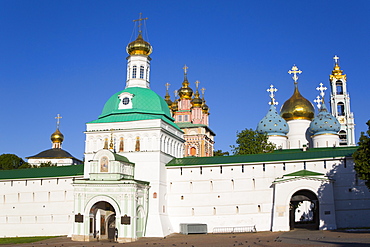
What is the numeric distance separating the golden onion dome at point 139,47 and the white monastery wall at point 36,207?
11185 mm

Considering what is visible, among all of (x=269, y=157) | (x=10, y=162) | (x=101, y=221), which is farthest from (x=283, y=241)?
(x=10, y=162)

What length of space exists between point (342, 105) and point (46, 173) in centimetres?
3772

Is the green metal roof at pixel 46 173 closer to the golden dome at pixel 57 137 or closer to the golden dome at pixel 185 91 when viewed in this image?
the golden dome at pixel 185 91

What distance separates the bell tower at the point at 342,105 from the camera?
181ft

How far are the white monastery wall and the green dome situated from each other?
571cm

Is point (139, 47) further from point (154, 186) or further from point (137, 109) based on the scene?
point (154, 186)

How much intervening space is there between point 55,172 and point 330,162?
1997 centimetres

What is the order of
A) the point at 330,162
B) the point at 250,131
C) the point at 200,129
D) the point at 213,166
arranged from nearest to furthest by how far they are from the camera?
the point at 330,162 < the point at 213,166 < the point at 250,131 < the point at 200,129

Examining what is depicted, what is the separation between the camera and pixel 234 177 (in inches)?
1237

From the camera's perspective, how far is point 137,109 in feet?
108

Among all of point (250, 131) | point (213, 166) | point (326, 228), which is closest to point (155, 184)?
point (213, 166)

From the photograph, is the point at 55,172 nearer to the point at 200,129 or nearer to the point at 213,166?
the point at 213,166

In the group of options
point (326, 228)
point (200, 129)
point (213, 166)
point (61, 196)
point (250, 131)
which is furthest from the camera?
point (200, 129)

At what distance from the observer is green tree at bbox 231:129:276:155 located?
42.2 meters
